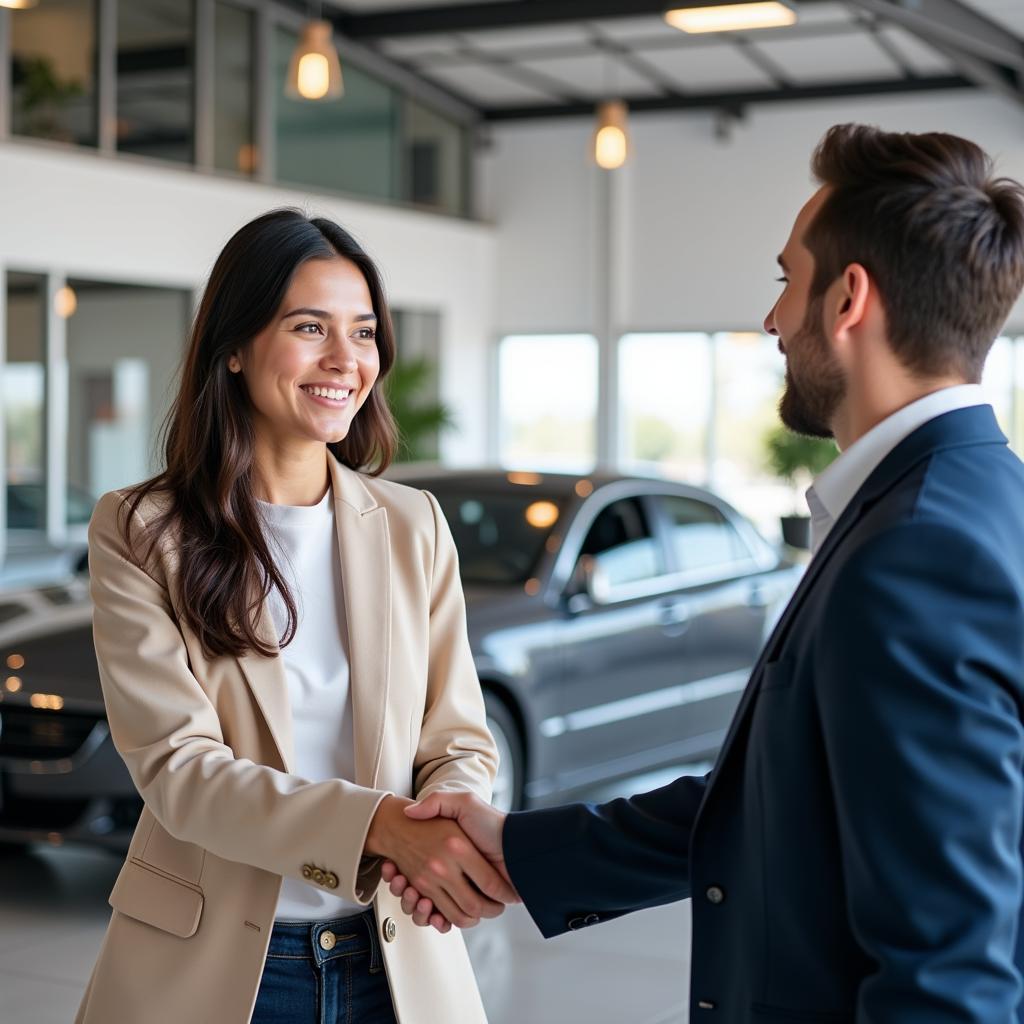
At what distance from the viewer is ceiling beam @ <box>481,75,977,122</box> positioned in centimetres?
1619

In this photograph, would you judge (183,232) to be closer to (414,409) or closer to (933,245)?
(414,409)

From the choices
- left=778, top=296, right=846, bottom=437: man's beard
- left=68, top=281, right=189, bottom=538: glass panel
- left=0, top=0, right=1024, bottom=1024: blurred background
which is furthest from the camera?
left=68, top=281, right=189, bottom=538: glass panel

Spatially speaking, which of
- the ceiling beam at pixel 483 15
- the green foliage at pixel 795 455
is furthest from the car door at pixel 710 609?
the green foliage at pixel 795 455

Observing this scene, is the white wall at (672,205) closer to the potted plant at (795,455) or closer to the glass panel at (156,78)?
the potted plant at (795,455)

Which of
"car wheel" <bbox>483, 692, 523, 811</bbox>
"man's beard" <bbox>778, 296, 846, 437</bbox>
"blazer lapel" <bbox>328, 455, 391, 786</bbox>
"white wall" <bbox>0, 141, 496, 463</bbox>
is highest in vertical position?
"white wall" <bbox>0, 141, 496, 463</bbox>

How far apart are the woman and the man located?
625mm

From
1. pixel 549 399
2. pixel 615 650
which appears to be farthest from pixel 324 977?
pixel 549 399

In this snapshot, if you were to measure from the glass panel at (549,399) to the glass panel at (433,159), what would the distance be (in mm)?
1810

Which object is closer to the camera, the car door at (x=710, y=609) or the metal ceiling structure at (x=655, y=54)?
the car door at (x=710, y=609)

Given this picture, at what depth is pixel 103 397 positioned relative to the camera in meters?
13.1

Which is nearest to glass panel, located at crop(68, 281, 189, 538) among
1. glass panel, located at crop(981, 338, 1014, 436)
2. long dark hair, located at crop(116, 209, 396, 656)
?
glass panel, located at crop(981, 338, 1014, 436)

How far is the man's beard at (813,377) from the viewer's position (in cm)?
169

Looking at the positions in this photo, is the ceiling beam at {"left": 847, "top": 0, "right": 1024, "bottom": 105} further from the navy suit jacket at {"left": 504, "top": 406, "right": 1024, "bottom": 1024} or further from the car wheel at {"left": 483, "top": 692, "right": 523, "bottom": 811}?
the navy suit jacket at {"left": 504, "top": 406, "right": 1024, "bottom": 1024}

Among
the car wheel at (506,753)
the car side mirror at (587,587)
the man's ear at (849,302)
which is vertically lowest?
the car wheel at (506,753)
